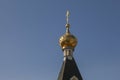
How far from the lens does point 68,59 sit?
2981 cm

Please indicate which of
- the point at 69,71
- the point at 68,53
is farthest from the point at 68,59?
the point at 69,71

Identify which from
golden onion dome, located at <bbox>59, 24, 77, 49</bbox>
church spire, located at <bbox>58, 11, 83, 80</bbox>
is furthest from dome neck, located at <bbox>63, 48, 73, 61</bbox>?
golden onion dome, located at <bbox>59, 24, 77, 49</bbox>

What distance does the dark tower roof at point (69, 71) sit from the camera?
92.1 feet

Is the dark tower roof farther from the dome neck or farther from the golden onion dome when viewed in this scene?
the golden onion dome

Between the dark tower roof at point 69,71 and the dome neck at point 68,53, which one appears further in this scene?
the dome neck at point 68,53

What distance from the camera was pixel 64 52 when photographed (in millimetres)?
30547

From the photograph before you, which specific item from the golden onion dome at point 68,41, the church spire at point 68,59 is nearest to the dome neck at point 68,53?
the church spire at point 68,59

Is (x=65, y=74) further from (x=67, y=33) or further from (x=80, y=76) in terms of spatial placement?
(x=67, y=33)

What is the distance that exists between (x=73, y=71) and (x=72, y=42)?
2750 mm

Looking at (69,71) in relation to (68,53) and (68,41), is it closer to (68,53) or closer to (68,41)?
(68,53)

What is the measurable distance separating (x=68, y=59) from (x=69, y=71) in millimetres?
1470

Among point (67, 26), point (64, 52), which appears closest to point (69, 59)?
point (64, 52)

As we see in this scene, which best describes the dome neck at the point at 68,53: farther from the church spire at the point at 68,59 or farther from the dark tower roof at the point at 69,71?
the dark tower roof at the point at 69,71

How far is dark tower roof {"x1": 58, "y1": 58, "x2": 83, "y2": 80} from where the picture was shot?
28073mm
